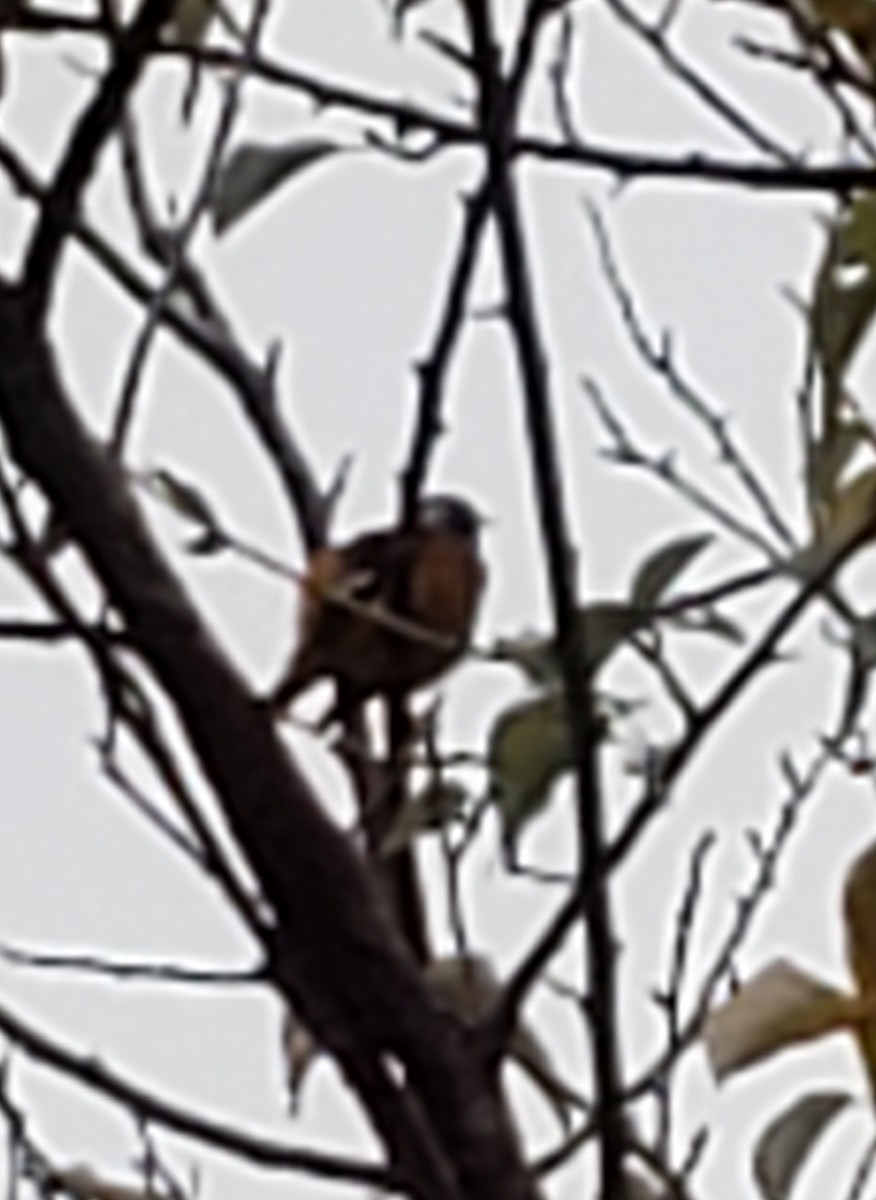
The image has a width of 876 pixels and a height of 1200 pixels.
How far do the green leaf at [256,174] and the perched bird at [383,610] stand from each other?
12 centimetres

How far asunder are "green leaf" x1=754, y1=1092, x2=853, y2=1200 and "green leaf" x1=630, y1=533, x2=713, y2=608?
165 mm

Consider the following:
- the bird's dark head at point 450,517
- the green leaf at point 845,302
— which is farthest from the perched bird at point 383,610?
the green leaf at point 845,302

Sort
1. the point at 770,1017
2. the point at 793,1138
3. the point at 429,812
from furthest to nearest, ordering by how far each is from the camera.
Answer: the point at 429,812, the point at 793,1138, the point at 770,1017

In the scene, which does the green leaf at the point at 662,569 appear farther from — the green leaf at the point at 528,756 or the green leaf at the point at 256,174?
the green leaf at the point at 256,174

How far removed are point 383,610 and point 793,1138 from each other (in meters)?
0.29

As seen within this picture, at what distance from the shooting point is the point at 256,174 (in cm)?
106

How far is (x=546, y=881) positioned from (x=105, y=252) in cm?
32

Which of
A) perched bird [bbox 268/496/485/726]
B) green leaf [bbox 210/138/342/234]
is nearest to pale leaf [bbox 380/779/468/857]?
perched bird [bbox 268/496/485/726]

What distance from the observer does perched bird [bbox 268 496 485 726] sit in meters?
0.99

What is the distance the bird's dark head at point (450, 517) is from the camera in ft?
3.52

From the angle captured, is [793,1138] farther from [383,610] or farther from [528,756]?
[383,610]

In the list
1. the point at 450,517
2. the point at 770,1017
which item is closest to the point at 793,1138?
the point at 770,1017

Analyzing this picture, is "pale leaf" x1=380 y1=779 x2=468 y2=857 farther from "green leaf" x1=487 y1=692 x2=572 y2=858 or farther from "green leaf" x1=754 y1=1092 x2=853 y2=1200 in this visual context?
"green leaf" x1=754 y1=1092 x2=853 y2=1200

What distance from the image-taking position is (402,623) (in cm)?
96
